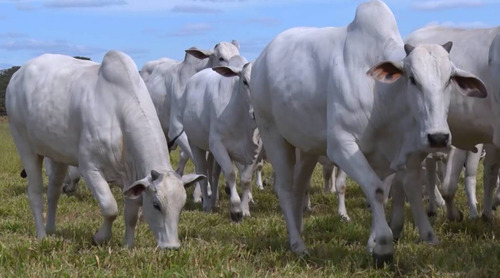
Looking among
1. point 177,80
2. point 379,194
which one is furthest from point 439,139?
point 177,80

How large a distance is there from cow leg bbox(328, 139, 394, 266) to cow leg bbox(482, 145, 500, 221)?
269 cm

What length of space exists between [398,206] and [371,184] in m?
1.42

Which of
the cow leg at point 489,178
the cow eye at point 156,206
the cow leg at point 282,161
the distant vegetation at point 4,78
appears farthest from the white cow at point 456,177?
the distant vegetation at point 4,78

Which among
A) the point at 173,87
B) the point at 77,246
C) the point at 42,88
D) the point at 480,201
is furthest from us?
the point at 173,87

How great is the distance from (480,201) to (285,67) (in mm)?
5029

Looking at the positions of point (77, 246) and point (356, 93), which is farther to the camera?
point (77, 246)

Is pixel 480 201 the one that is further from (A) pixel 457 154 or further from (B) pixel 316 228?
(B) pixel 316 228

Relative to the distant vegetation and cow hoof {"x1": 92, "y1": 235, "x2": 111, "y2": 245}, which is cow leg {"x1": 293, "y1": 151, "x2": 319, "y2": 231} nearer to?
cow hoof {"x1": 92, "y1": 235, "x2": 111, "y2": 245}

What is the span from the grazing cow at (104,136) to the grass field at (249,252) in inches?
11.9

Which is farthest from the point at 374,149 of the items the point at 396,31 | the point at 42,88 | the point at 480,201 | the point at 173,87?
the point at 173,87

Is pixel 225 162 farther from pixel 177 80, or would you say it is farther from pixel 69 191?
pixel 177 80

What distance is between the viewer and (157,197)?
7.00 m

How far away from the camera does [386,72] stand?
6410mm

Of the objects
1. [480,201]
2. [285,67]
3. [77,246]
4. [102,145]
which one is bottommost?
Result: [480,201]
